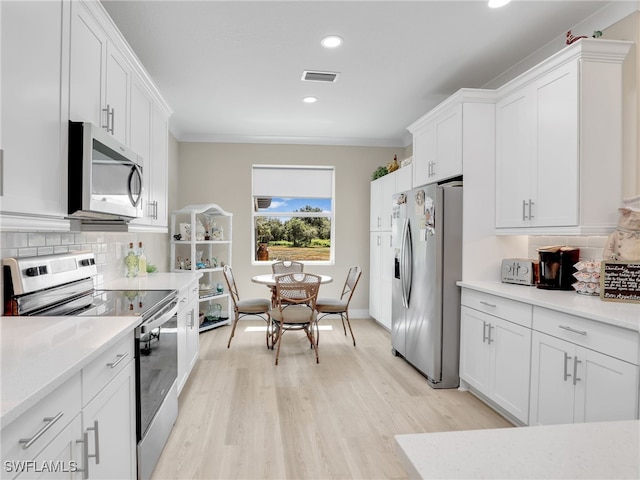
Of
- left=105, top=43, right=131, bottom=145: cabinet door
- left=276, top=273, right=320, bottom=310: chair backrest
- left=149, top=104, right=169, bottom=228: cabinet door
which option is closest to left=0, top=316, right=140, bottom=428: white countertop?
left=105, top=43, right=131, bottom=145: cabinet door

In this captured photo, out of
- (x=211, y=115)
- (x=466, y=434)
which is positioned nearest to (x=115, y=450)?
(x=466, y=434)

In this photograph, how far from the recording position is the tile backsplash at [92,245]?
1.89 metres

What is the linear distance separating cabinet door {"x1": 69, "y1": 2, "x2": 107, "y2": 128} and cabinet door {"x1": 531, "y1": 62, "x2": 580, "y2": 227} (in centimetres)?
274

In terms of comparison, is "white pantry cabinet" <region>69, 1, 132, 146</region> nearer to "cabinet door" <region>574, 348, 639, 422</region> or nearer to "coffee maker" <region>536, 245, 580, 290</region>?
"cabinet door" <region>574, 348, 639, 422</region>

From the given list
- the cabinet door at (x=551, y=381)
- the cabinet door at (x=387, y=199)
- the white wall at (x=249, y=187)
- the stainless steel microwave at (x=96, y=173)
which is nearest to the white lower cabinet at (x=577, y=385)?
the cabinet door at (x=551, y=381)

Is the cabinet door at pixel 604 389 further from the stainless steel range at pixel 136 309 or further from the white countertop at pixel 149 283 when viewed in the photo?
the white countertop at pixel 149 283

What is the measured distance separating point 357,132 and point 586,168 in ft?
11.3

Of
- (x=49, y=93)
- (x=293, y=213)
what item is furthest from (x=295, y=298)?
(x=49, y=93)

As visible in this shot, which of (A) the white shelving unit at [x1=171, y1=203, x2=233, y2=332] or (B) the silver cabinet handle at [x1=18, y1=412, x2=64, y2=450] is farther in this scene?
(A) the white shelving unit at [x1=171, y1=203, x2=233, y2=332]

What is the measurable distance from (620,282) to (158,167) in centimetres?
333

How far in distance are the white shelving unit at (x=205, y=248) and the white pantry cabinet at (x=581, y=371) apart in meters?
3.85

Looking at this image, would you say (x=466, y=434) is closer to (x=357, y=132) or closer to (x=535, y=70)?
(x=535, y=70)

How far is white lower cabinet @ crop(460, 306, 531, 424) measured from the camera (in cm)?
246

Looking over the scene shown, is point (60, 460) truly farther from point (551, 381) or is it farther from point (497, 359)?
point (497, 359)
